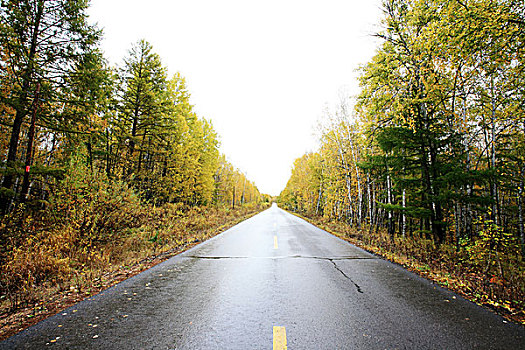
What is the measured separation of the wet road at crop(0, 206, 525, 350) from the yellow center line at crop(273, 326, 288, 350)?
0.04 feet

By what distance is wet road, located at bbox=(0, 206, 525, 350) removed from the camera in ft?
8.84

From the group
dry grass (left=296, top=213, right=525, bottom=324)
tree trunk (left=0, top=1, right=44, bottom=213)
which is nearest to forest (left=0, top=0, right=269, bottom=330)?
tree trunk (left=0, top=1, right=44, bottom=213)

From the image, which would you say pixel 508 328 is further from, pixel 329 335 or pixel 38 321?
pixel 38 321

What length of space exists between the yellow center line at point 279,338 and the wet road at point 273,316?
1 centimetres

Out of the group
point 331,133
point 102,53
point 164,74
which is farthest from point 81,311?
point 331,133

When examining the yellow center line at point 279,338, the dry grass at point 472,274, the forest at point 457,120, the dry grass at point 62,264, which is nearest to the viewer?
the yellow center line at point 279,338

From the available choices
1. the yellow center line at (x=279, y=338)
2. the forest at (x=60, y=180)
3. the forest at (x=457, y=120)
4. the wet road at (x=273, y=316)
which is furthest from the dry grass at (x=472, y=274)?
the forest at (x=60, y=180)

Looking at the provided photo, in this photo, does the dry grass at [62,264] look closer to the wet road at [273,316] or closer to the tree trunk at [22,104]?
the wet road at [273,316]

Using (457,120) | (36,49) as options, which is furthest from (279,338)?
(36,49)

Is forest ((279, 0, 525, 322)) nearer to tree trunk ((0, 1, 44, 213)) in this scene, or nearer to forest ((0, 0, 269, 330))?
forest ((0, 0, 269, 330))

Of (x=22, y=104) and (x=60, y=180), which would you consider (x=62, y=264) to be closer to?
(x=60, y=180)

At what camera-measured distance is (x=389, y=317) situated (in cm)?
333

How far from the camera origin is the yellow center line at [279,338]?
2.54 metres

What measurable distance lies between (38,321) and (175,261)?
11.8 ft
